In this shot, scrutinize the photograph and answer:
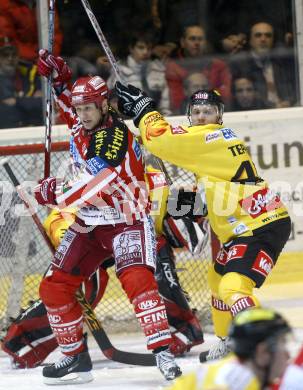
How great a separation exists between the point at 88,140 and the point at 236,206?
70cm

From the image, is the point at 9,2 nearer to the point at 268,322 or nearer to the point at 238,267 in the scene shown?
the point at 238,267

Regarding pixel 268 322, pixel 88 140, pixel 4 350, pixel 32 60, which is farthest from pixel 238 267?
pixel 32 60

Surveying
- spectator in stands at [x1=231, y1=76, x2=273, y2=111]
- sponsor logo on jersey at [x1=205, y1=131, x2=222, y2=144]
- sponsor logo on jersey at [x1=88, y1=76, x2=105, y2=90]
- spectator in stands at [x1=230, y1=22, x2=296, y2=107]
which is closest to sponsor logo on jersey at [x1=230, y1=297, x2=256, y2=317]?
sponsor logo on jersey at [x1=205, y1=131, x2=222, y2=144]

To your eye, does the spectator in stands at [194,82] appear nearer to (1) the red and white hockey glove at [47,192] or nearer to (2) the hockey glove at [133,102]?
(2) the hockey glove at [133,102]

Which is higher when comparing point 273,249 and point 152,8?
point 152,8

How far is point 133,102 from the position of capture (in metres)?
5.65

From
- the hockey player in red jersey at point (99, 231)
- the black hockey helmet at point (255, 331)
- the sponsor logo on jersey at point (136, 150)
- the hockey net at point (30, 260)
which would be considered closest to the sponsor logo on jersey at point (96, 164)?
the hockey player in red jersey at point (99, 231)

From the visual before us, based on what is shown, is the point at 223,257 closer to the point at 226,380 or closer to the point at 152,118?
the point at 152,118

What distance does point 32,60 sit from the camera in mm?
7820

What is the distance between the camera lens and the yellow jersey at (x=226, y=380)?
3303mm

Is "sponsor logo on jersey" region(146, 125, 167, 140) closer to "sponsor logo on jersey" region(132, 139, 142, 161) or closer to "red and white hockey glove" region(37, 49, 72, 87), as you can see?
"sponsor logo on jersey" region(132, 139, 142, 161)

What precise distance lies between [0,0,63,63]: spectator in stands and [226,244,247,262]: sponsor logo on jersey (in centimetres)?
274

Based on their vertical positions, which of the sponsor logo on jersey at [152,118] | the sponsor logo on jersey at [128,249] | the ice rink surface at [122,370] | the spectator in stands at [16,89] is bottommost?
the ice rink surface at [122,370]

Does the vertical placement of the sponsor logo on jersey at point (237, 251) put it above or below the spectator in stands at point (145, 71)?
below
